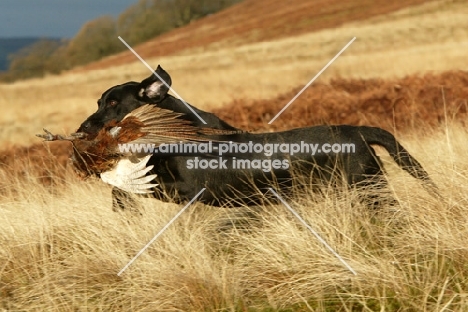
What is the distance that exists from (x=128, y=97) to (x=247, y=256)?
145 cm

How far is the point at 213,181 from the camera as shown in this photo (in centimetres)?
511

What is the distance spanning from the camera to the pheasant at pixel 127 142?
4727mm

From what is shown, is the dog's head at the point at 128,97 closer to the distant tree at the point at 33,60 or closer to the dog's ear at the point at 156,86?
the dog's ear at the point at 156,86

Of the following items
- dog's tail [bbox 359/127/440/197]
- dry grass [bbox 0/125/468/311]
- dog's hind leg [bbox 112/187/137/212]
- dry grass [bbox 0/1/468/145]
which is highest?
dry grass [bbox 0/1/468/145]

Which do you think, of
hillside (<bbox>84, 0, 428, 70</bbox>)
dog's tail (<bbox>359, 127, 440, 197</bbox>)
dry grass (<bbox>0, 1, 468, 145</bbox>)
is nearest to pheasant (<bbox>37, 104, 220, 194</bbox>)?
dog's tail (<bbox>359, 127, 440, 197</bbox>)

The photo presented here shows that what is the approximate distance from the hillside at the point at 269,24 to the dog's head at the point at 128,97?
38.9m

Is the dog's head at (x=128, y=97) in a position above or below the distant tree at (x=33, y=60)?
below

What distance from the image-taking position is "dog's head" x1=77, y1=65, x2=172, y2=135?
16.4 ft

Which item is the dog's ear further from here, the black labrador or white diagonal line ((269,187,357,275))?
white diagonal line ((269,187,357,275))

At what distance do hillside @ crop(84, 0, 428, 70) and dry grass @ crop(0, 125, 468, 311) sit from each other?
39.1 meters

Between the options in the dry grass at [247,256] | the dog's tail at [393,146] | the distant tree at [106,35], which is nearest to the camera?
the dry grass at [247,256]

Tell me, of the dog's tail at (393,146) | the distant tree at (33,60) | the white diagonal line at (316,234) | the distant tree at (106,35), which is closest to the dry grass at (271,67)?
the dog's tail at (393,146)

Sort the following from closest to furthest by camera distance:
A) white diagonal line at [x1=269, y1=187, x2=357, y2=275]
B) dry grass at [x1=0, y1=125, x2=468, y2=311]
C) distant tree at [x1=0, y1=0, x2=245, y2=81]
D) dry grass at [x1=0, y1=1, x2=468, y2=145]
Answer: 1. dry grass at [x1=0, y1=125, x2=468, y2=311]
2. white diagonal line at [x1=269, y1=187, x2=357, y2=275]
3. dry grass at [x1=0, y1=1, x2=468, y2=145]
4. distant tree at [x1=0, y1=0, x2=245, y2=81]

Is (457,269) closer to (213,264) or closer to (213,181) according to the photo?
(213,264)
